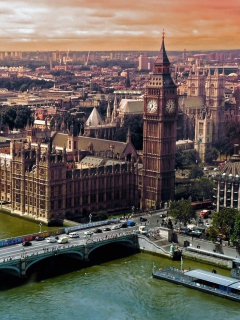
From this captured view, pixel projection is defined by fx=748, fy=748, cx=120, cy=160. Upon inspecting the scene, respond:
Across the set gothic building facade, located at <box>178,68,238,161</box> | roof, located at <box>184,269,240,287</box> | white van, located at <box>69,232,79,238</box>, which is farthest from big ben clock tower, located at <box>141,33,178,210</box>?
gothic building facade, located at <box>178,68,238,161</box>

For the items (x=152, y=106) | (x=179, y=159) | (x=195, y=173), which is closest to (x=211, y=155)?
(x=179, y=159)

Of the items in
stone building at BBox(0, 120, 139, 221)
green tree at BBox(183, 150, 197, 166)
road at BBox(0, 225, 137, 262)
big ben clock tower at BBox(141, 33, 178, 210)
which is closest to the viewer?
road at BBox(0, 225, 137, 262)

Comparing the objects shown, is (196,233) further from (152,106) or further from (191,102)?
(191,102)

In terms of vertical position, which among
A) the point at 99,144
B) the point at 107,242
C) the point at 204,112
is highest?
the point at 204,112

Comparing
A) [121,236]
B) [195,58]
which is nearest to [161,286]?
[121,236]

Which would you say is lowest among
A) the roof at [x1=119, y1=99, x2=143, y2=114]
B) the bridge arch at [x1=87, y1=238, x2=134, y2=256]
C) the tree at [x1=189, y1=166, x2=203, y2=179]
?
the bridge arch at [x1=87, y1=238, x2=134, y2=256]

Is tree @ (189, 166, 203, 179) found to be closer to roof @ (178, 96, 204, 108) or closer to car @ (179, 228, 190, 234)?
car @ (179, 228, 190, 234)

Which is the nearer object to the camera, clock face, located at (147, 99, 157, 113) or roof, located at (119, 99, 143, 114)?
clock face, located at (147, 99, 157, 113)

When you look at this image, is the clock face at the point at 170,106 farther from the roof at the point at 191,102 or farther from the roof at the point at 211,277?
the roof at the point at 191,102
